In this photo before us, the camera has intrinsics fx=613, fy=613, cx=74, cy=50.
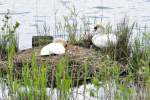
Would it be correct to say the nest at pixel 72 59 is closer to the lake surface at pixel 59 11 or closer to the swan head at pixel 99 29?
the swan head at pixel 99 29

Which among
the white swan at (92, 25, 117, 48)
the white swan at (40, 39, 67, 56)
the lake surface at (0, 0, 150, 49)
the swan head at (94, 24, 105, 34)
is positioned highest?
the lake surface at (0, 0, 150, 49)

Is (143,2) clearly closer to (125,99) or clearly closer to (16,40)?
(16,40)

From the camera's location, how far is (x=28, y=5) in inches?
544

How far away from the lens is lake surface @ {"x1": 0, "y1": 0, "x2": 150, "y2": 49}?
36.3ft

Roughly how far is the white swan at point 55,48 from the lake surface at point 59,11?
1.38m

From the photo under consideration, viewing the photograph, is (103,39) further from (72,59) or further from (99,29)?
(72,59)

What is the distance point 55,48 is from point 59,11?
465cm

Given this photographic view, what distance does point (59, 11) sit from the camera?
42.1 feet

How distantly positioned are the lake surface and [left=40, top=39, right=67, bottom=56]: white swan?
1383 millimetres

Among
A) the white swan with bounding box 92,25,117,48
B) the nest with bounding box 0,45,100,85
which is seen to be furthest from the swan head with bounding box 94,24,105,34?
the nest with bounding box 0,45,100,85

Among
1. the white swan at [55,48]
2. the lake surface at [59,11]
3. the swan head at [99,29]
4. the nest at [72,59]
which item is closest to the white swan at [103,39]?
the swan head at [99,29]

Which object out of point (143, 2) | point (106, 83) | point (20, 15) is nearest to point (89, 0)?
point (143, 2)

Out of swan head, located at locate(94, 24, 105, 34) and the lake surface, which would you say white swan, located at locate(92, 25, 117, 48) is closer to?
swan head, located at locate(94, 24, 105, 34)

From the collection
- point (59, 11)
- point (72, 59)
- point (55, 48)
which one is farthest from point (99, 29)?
point (59, 11)
